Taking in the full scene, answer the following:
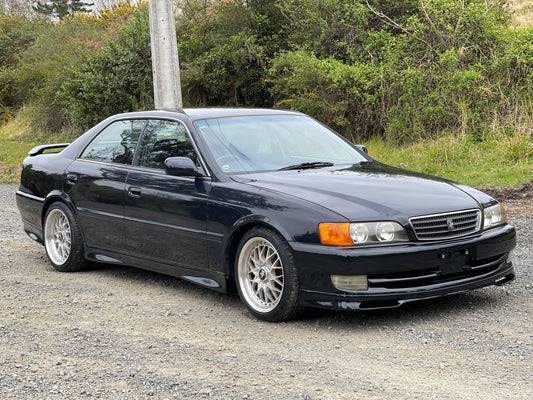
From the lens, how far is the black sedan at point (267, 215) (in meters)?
4.88

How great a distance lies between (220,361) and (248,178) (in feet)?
5.43

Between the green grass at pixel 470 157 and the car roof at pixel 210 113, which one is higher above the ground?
the car roof at pixel 210 113

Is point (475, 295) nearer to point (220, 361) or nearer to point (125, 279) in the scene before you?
point (220, 361)

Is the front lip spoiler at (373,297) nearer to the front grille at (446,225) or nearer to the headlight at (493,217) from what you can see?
the front grille at (446,225)

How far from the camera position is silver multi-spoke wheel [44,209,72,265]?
7109mm

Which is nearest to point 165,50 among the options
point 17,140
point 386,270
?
point 386,270

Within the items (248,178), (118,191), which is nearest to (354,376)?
(248,178)

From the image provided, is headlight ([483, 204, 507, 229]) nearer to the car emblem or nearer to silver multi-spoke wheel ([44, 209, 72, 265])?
the car emblem

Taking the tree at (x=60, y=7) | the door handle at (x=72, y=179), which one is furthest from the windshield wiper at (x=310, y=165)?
the tree at (x=60, y=7)

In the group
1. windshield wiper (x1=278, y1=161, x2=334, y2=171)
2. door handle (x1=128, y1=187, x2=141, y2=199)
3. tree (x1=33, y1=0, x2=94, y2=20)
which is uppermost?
tree (x1=33, y1=0, x2=94, y2=20)

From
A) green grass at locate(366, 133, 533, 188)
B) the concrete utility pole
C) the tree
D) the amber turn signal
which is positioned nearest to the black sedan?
the amber turn signal

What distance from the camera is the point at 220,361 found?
4363mm

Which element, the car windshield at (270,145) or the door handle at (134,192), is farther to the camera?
the door handle at (134,192)

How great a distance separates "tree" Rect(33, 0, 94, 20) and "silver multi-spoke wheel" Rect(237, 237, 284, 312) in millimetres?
64926
